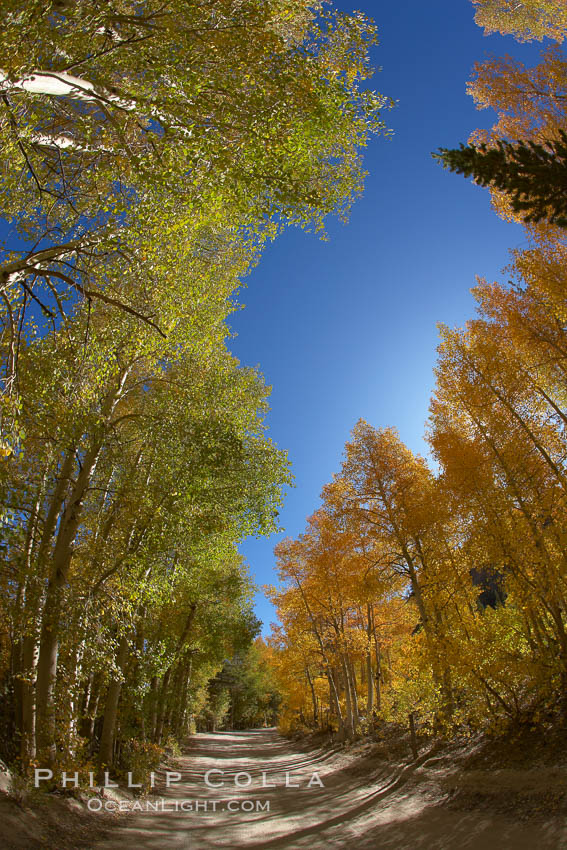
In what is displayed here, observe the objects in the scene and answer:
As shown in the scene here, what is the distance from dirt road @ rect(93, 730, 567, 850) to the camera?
226 inches

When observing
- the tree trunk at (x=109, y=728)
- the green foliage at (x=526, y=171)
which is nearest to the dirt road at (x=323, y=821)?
the tree trunk at (x=109, y=728)

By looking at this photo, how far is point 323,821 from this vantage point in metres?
7.80

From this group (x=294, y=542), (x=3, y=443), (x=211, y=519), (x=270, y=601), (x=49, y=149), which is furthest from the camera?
(x=270, y=601)

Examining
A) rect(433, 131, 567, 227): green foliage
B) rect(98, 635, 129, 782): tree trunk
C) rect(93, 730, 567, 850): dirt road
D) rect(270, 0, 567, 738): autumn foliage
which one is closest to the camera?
rect(433, 131, 567, 227): green foliage

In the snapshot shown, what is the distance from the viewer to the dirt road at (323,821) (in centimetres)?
575

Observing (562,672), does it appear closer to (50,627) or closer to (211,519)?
(211,519)

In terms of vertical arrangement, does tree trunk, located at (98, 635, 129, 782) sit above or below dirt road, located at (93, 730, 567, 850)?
above

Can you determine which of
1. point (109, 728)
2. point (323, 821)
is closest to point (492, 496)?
point (323, 821)

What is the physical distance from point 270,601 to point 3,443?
59.9 feet

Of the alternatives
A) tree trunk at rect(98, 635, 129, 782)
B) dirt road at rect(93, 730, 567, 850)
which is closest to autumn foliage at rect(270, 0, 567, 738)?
dirt road at rect(93, 730, 567, 850)

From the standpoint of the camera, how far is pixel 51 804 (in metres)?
6.13

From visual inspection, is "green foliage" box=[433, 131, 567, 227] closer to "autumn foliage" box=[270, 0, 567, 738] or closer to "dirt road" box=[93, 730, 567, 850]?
"autumn foliage" box=[270, 0, 567, 738]

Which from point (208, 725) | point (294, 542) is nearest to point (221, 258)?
point (294, 542)

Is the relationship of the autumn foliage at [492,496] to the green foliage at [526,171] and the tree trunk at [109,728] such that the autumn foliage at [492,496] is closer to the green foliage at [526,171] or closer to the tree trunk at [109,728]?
the green foliage at [526,171]
